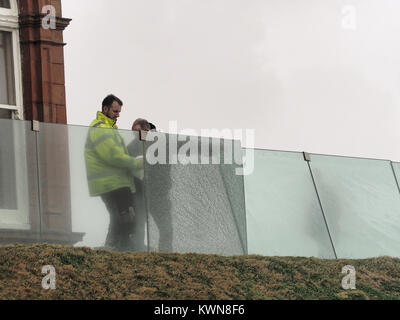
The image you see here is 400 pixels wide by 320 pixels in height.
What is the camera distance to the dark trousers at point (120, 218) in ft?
63.9

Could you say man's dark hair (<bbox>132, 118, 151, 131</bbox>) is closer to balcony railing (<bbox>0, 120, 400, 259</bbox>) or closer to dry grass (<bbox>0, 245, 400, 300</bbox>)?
balcony railing (<bbox>0, 120, 400, 259</bbox>)

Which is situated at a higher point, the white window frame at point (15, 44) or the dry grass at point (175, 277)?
the white window frame at point (15, 44)

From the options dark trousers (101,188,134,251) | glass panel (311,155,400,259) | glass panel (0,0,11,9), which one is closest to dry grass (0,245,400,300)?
dark trousers (101,188,134,251)

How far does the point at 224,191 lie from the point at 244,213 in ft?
1.44

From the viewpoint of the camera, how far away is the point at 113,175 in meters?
19.9

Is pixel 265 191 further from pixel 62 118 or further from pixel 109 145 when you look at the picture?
pixel 62 118

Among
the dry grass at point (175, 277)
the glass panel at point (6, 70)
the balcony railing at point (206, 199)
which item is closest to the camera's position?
the dry grass at point (175, 277)

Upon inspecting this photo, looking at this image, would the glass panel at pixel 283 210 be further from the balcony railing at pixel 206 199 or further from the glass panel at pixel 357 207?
the glass panel at pixel 357 207

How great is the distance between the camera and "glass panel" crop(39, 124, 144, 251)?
1931 centimetres

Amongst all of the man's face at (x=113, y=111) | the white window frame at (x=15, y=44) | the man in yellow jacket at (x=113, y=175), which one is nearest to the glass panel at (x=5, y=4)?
the white window frame at (x=15, y=44)

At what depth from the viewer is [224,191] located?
20875 mm

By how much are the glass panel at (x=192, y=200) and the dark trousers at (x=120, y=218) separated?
12.7 inches
